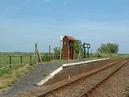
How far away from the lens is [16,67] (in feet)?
93.2

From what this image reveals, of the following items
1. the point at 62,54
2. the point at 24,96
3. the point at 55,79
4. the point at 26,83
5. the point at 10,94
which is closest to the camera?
the point at 24,96

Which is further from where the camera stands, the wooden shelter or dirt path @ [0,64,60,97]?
the wooden shelter

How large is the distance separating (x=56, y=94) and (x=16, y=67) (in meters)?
12.6

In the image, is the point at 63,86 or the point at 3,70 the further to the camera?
the point at 3,70

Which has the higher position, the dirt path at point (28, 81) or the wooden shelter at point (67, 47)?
the wooden shelter at point (67, 47)

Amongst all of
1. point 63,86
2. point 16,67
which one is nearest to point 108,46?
point 16,67

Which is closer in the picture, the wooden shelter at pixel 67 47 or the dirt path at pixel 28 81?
the dirt path at pixel 28 81

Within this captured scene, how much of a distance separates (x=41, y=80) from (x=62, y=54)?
78.4ft

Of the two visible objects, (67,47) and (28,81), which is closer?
(28,81)

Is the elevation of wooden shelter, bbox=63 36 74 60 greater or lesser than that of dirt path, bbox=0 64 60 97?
greater

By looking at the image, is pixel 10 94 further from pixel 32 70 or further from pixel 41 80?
pixel 32 70

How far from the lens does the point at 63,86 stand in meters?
19.0

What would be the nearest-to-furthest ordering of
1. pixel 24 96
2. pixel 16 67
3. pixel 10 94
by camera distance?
pixel 24 96
pixel 10 94
pixel 16 67

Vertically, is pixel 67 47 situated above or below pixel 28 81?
above
